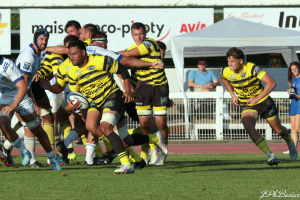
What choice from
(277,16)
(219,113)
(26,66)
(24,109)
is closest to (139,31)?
(26,66)

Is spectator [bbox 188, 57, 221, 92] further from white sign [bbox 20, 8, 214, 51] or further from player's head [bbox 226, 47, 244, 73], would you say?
player's head [bbox 226, 47, 244, 73]

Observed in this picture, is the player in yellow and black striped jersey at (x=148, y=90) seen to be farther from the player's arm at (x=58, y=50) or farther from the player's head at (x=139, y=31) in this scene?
the player's arm at (x=58, y=50)

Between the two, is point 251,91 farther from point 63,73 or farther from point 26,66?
point 26,66

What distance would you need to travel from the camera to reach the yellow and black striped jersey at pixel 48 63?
8.70 m

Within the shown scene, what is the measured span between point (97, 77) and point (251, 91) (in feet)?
9.17

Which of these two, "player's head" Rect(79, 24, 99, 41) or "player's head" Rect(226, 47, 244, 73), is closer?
"player's head" Rect(226, 47, 244, 73)

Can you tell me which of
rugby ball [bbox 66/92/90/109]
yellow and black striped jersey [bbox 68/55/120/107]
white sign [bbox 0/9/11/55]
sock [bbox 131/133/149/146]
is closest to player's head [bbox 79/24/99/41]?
yellow and black striped jersey [bbox 68/55/120/107]

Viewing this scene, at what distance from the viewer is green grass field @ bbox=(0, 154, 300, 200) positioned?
5.11 m

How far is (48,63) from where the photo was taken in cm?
873

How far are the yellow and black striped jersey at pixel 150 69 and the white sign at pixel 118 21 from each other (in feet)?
34.3

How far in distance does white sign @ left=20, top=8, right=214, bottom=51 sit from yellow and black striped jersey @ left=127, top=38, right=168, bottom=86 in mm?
10446

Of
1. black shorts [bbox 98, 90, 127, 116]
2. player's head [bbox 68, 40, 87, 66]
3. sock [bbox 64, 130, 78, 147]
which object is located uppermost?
player's head [bbox 68, 40, 87, 66]

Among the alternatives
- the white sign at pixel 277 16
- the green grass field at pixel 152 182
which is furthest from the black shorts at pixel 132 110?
the white sign at pixel 277 16

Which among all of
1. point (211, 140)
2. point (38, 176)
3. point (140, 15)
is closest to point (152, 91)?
point (38, 176)
